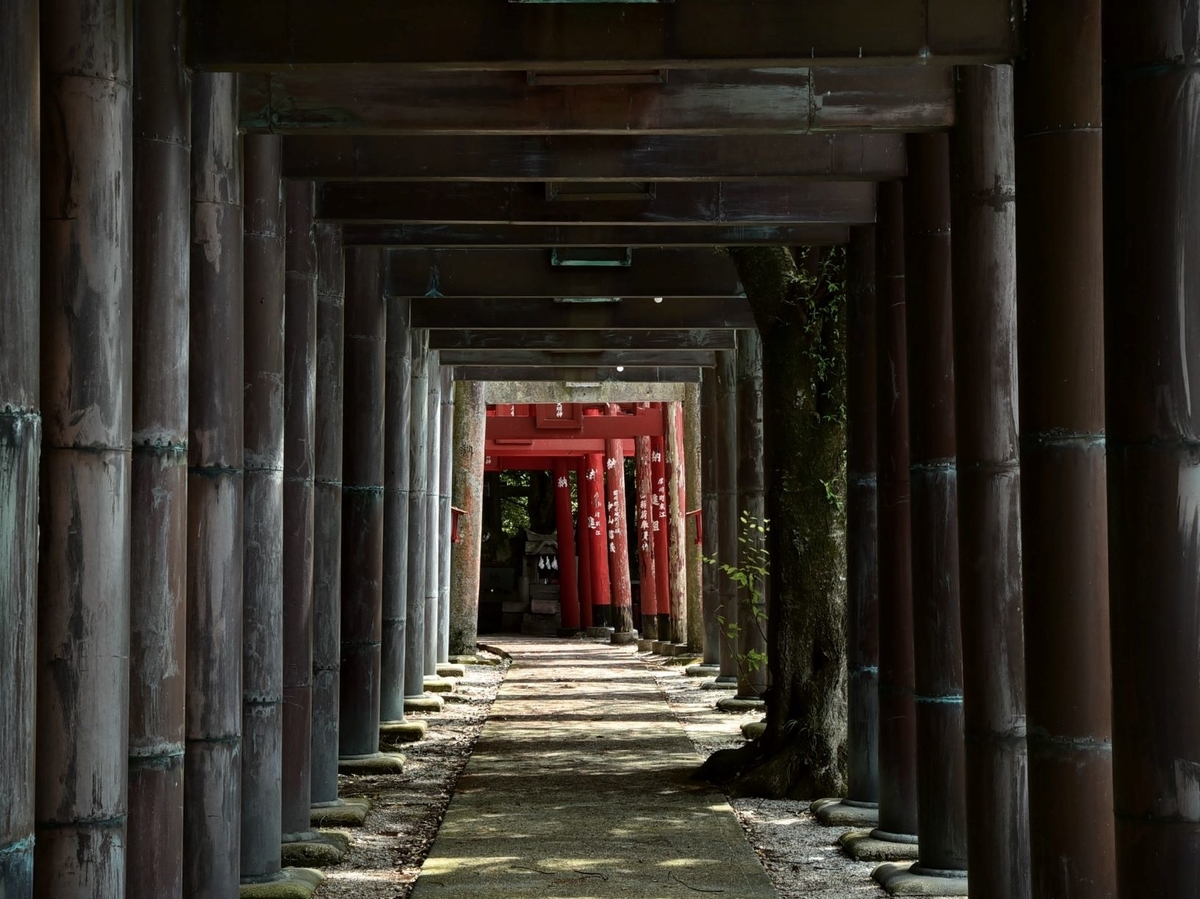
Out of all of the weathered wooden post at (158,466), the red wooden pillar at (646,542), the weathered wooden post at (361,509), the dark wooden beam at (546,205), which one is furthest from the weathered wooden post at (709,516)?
the weathered wooden post at (158,466)

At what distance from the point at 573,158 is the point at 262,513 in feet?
7.81

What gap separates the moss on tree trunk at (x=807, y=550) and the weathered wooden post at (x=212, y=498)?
14.3ft

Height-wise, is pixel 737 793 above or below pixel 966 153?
below

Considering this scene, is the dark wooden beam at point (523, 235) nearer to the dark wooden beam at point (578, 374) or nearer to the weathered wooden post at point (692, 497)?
the dark wooden beam at point (578, 374)

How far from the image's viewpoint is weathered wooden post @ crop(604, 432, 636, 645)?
2892 centimetres

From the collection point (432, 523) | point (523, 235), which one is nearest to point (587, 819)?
point (523, 235)

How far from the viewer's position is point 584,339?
52.1ft

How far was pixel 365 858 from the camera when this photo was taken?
332 inches

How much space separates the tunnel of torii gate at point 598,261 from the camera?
4.47 metres

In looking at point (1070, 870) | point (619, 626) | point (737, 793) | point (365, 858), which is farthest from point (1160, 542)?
point (619, 626)

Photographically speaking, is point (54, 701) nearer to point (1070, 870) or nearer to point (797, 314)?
point (1070, 870)

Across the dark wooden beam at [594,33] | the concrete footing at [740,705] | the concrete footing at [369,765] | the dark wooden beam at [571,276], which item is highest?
the dark wooden beam at [571,276]

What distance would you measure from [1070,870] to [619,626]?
78.4 ft

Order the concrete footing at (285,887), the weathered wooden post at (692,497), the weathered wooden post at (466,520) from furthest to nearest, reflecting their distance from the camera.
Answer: the weathered wooden post at (466,520), the weathered wooden post at (692,497), the concrete footing at (285,887)
